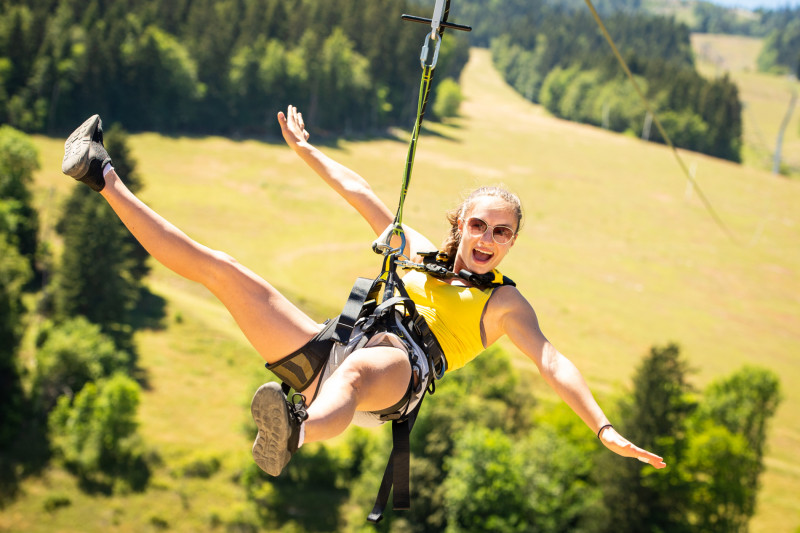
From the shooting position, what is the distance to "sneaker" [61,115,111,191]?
3963mm

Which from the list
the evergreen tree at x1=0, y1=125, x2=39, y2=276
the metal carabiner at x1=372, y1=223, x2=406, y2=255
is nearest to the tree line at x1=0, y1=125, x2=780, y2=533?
the evergreen tree at x1=0, y1=125, x2=39, y2=276

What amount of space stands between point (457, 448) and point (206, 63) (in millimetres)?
46160

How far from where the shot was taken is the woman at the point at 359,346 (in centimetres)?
341

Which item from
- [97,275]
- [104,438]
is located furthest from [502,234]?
[97,275]

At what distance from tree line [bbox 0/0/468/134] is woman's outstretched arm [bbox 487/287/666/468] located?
5782 centimetres

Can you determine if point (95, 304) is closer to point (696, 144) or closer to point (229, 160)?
point (229, 160)

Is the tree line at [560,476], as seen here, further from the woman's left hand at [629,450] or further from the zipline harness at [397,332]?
the woman's left hand at [629,450]

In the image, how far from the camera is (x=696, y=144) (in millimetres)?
83438

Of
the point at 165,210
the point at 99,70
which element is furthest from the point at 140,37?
the point at 165,210

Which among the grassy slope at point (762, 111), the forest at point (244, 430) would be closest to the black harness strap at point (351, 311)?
the forest at point (244, 430)

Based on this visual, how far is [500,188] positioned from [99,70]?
58689 millimetres

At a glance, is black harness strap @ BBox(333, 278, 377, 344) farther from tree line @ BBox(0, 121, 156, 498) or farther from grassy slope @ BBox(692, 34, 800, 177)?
grassy slope @ BBox(692, 34, 800, 177)

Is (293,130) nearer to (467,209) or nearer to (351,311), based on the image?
(467,209)

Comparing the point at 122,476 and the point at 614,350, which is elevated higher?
the point at 614,350
